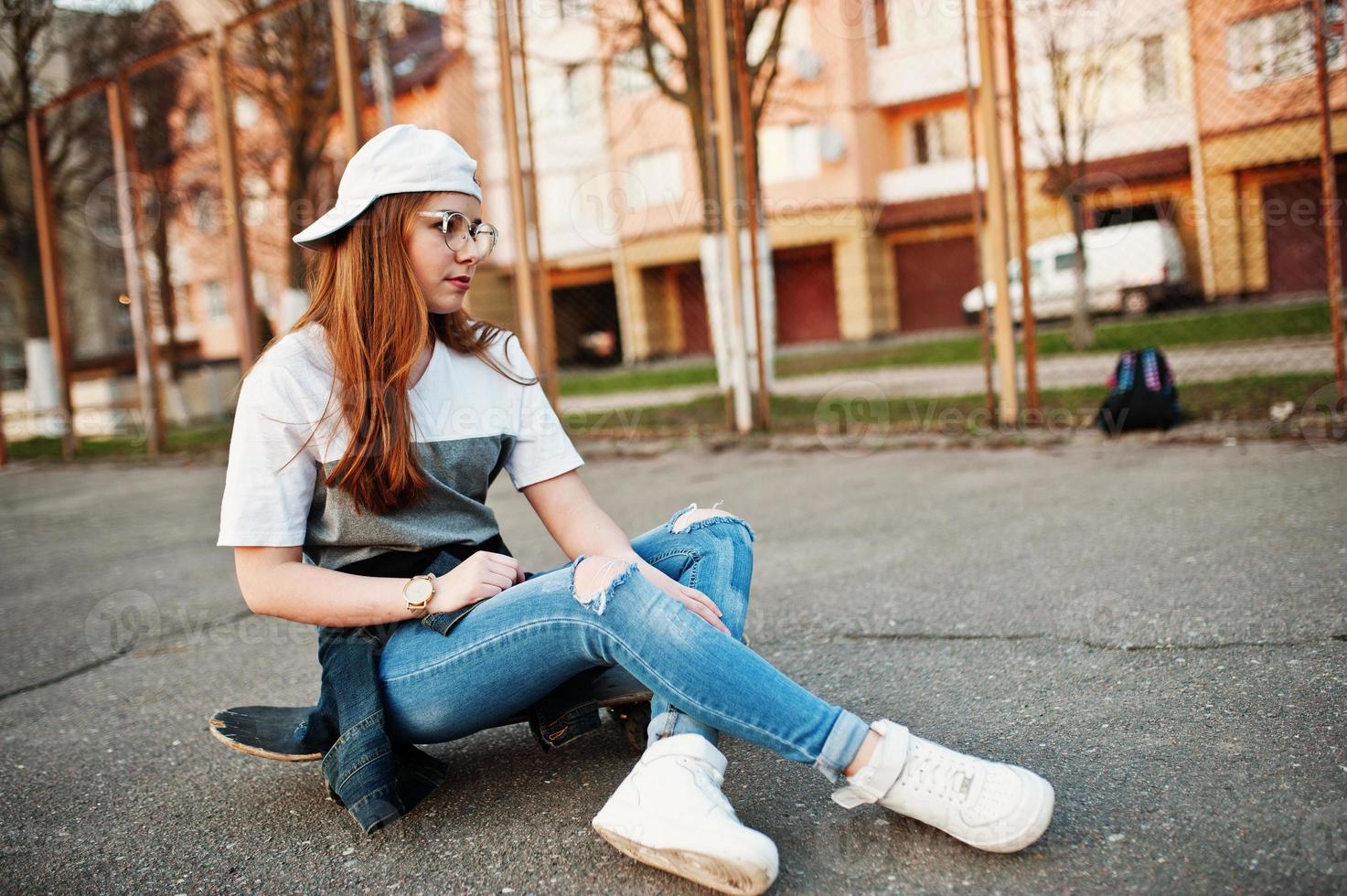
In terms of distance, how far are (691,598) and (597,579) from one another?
21cm

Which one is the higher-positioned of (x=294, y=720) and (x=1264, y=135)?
(x=1264, y=135)

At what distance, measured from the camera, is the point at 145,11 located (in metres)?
15.5

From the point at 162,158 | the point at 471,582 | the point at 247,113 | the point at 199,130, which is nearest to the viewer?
the point at 471,582

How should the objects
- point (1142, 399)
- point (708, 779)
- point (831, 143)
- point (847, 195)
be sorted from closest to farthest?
1. point (708, 779)
2. point (1142, 399)
3. point (831, 143)
4. point (847, 195)

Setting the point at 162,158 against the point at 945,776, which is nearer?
the point at 945,776

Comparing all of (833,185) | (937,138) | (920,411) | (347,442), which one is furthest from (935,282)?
(347,442)

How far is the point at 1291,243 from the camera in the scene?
13914mm

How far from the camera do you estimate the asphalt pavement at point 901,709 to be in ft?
5.92

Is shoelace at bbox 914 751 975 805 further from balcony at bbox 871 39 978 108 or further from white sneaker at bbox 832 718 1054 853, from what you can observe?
balcony at bbox 871 39 978 108

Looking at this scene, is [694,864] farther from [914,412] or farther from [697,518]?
[914,412]

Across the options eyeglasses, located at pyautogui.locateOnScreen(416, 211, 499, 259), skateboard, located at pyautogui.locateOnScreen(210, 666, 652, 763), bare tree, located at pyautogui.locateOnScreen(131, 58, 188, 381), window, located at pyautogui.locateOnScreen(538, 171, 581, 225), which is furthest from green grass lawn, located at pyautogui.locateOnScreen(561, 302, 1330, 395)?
window, located at pyautogui.locateOnScreen(538, 171, 581, 225)

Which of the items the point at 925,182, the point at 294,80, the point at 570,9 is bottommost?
the point at 570,9

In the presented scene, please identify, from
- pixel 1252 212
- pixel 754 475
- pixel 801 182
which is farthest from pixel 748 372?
pixel 801 182

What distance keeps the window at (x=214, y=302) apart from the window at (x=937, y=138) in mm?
21946
